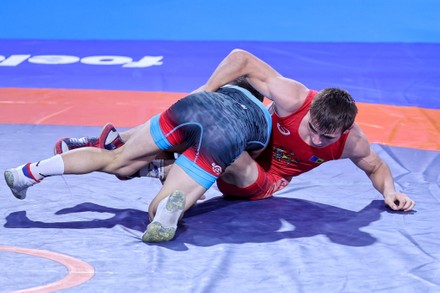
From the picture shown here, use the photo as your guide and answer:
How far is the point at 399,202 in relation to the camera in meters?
4.24

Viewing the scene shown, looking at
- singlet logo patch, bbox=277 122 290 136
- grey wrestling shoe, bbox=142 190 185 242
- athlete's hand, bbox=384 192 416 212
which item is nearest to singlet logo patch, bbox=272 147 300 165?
singlet logo patch, bbox=277 122 290 136

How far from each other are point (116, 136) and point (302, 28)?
491 cm

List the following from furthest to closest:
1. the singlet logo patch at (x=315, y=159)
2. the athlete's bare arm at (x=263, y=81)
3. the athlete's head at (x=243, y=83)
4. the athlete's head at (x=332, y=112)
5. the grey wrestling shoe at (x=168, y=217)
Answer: the athlete's head at (x=243, y=83) → the singlet logo patch at (x=315, y=159) → the athlete's bare arm at (x=263, y=81) → the athlete's head at (x=332, y=112) → the grey wrestling shoe at (x=168, y=217)

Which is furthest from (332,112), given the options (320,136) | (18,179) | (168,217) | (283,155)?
(18,179)

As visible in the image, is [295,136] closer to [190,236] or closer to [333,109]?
[333,109]

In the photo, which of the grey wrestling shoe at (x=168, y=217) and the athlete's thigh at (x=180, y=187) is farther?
the athlete's thigh at (x=180, y=187)

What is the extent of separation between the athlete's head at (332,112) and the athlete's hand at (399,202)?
0.56 m

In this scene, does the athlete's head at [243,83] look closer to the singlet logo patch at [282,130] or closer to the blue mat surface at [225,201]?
the singlet logo patch at [282,130]

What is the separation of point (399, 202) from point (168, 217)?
1.23 meters

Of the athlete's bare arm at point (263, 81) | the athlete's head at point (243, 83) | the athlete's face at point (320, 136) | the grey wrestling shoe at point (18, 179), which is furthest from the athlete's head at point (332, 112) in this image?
the grey wrestling shoe at point (18, 179)

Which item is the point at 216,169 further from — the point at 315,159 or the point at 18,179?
the point at 18,179

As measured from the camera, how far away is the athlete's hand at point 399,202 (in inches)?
166

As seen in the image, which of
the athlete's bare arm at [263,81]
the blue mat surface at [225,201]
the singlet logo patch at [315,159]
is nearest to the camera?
the blue mat surface at [225,201]

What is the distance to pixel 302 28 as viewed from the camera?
8898 mm
